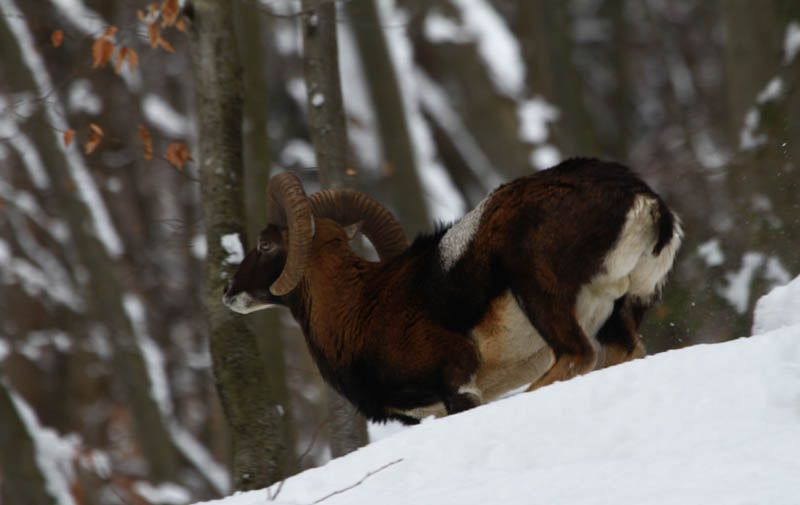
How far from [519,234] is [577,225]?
0.35m

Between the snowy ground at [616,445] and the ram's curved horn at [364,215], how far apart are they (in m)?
2.88

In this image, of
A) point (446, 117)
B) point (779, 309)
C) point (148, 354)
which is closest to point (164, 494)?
point (148, 354)

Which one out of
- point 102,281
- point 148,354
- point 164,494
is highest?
point 102,281

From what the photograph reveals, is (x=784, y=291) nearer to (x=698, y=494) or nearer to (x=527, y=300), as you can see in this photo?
(x=527, y=300)

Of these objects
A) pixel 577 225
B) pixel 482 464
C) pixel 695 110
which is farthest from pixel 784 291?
pixel 695 110

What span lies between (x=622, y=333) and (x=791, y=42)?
18.4 ft

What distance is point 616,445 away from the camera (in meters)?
4.68

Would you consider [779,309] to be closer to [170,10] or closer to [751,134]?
[170,10]

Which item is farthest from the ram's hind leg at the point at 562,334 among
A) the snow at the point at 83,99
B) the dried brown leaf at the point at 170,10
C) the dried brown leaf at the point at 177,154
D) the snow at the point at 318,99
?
the snow at the point at 83,99

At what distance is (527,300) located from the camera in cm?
657

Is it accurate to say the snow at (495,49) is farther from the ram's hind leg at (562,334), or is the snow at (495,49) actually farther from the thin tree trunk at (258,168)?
the ram's hind leg at (562,334)

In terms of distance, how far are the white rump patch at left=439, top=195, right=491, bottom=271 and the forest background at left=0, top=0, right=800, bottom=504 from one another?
1366mm

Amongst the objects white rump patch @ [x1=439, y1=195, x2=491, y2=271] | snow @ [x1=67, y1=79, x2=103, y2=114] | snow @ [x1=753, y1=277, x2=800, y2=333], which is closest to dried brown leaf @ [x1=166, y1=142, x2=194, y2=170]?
white rump patch @ [x1=439, y1=195, x2=491, y2=271]

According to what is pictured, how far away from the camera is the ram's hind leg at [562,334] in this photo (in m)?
6.52
